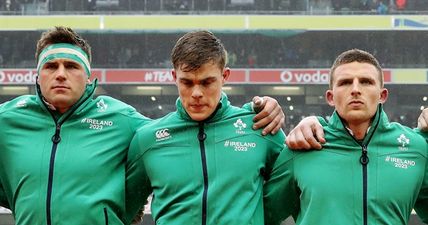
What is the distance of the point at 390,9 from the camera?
105 feet

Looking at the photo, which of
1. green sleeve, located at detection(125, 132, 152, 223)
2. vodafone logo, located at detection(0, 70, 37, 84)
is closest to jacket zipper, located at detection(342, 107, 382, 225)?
green sleeve, located at detection(125, 132, 152, 223)

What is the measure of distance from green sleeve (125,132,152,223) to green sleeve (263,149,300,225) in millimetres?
478

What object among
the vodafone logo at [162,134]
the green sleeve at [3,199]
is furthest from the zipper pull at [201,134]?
the green sleeve at [3,199]

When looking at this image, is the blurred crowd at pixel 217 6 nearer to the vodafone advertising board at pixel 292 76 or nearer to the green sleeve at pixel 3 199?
the vodafone advertising board at pixel 292 76

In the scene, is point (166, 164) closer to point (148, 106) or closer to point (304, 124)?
point (304, 124)

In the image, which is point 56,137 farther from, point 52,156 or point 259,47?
point 259,47

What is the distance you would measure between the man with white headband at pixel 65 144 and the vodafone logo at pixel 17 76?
2815 centimetres

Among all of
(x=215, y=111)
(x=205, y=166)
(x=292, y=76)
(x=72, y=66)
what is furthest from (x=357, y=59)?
(x=292, y=76)

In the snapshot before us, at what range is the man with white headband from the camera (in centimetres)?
304

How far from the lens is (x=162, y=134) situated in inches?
124

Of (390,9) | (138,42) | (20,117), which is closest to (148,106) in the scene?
(138,42)

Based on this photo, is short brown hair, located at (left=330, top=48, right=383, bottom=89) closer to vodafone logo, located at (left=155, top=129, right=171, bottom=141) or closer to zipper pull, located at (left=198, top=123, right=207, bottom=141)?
zipper pull, located at (left=198, top=123, right=207, bottom=141)

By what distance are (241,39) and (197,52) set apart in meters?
29.7

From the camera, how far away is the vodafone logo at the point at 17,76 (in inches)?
1211
